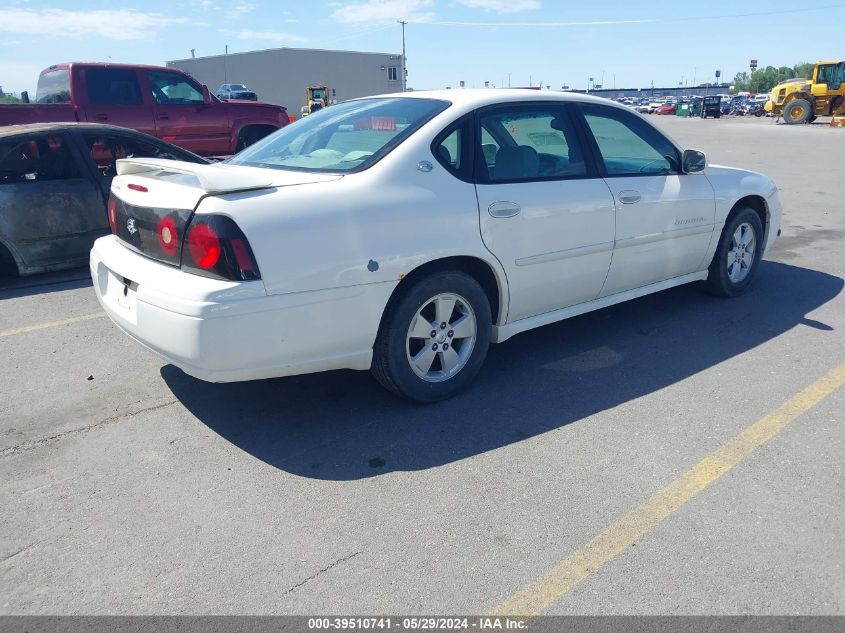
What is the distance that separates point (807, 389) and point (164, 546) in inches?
140

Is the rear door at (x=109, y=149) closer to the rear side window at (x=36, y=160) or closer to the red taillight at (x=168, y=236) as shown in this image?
the rear side window at (x=36, y=160)

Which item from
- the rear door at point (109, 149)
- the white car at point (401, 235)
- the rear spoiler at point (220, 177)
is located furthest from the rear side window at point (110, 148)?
the rear spoiler at point (220, 177)

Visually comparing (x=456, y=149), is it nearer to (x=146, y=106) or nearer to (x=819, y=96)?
(x=146, y=106)

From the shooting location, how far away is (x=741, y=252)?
5633 millimetres

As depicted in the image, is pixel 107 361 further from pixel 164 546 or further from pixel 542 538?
pixel 542 538

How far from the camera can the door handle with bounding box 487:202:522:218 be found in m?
3.73

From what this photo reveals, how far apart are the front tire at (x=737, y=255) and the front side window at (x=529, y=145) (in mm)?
1818

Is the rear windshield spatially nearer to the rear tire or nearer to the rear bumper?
the rear bumper

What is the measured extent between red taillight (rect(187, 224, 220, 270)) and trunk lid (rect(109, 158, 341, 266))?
78 millimetres

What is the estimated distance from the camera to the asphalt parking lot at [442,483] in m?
2.42

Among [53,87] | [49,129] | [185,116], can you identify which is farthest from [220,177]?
[53,87]

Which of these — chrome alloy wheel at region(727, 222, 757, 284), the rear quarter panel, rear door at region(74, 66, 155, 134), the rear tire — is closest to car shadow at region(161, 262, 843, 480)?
chrome alloy wheel at region(727, 222, 757, 284)

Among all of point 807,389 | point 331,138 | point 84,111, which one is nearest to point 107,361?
point 331,138

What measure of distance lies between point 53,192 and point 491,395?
4612 mm
